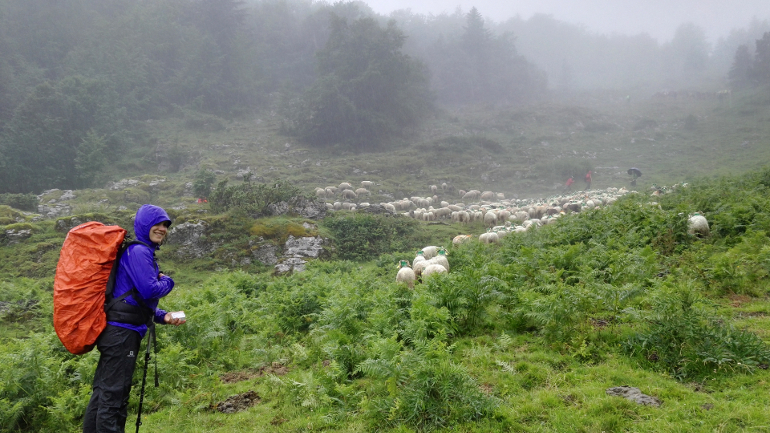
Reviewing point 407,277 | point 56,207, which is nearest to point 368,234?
point 407,277

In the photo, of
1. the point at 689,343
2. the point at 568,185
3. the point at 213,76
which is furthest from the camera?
the point at 213,76

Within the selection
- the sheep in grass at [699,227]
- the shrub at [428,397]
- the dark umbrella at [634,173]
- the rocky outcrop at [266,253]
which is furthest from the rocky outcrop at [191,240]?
the dark umbrella at [634,173]

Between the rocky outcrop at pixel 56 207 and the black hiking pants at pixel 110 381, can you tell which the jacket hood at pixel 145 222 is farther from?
the rocky outcrop at pixel 56 207

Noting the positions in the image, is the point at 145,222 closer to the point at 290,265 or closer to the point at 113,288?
the point at 113,288

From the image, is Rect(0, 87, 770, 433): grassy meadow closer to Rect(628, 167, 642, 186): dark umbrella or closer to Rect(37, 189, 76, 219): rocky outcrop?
Rect(37, 189, 76, 219): rocky outcrop

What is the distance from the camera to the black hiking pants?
12.9 ft

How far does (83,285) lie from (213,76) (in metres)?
59.3

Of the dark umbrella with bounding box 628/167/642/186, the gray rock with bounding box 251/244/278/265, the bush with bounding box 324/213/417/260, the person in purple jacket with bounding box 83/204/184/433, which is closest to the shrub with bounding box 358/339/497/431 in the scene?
the person in purple jacket with bounding box 83/204/184/433

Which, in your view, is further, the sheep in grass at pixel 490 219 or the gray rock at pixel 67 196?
the gray rock at pixel 67 196

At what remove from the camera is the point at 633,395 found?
418 centimetres

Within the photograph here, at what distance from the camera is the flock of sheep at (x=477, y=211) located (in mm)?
10211

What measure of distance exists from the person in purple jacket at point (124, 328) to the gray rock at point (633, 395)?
16.2 feet

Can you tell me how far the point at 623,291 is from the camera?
230 inches

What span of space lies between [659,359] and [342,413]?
3.93m
